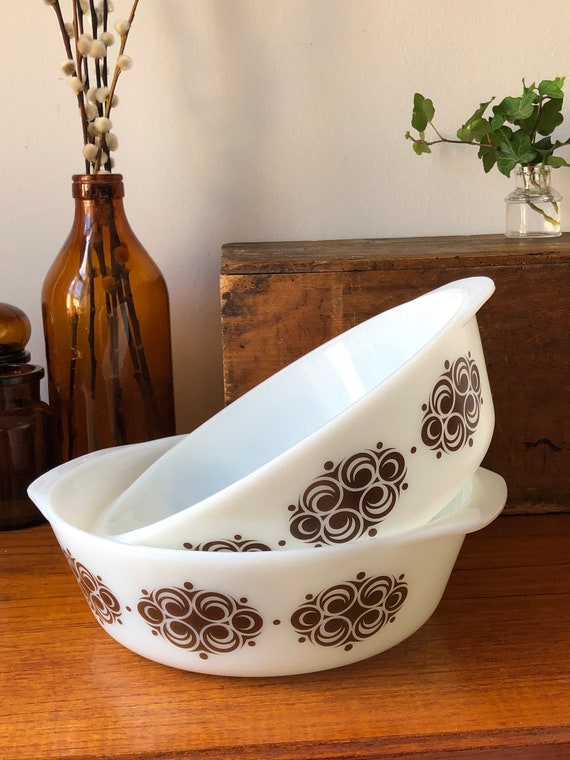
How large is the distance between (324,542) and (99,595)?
0.46 ft

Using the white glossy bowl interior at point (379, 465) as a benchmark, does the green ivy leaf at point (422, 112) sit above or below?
above

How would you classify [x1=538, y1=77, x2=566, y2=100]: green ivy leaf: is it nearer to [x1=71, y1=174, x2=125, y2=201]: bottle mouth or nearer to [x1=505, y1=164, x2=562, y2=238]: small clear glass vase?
[x1=505, y1=164, x2=562, y2=238]: small clear glass vase

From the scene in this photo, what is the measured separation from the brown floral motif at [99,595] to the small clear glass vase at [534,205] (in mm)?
549

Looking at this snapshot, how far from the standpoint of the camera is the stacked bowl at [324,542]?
46cm

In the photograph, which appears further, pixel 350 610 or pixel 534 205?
pixel 534 205

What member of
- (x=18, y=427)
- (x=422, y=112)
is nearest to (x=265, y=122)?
(x=422, y=112)

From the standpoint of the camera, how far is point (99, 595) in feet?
1.64

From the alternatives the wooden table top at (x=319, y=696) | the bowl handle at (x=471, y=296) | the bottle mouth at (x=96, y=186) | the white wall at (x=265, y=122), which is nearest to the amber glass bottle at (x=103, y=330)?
the bottle mouth at (x=96, y=186)

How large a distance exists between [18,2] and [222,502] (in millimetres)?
595

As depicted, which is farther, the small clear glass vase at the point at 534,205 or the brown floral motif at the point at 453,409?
the small clear glass vase at the point at 534,205

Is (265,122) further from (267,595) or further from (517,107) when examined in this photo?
(267,595)

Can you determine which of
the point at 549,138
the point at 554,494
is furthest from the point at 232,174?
the point at 554,494

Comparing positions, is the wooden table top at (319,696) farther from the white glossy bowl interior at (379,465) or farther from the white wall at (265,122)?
the white wall at (265,122)

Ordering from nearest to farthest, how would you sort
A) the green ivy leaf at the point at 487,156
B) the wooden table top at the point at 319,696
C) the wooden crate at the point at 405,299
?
the wooden table top at the point at 319,696, the wooden crate at the point at 405,299, the green ivy leaf at the point at 487,156
